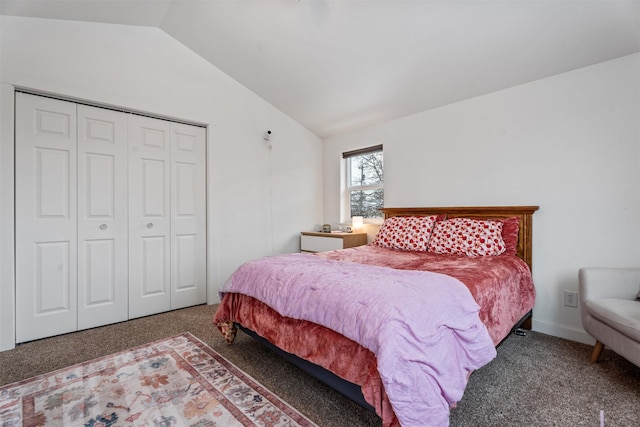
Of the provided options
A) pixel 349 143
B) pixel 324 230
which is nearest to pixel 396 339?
pixel 324 230

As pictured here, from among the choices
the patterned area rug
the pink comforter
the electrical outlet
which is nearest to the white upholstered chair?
the electrical outlet

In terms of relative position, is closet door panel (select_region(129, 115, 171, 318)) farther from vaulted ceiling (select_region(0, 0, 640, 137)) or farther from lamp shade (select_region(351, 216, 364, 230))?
lamp shade (select_region(351, 216, 364, 230))

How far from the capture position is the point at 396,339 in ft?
3.76

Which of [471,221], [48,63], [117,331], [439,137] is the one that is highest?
[48,63]

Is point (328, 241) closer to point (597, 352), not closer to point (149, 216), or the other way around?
point (149, 216)

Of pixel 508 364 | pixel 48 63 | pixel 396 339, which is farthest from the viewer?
pixel 48 63

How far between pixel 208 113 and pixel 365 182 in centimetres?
215

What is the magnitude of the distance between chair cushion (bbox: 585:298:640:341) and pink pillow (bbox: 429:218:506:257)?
676mm

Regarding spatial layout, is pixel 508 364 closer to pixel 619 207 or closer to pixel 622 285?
pixel 622 285

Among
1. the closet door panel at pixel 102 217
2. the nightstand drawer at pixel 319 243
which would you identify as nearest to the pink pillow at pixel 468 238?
the nightstand drawer at pixel 319 243

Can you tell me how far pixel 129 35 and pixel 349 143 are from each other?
2699mm

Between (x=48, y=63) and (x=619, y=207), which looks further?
(x=48, y=63)

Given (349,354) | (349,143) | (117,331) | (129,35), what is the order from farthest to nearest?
1. (349,143)
2. (129,35)
3. (117,331)
4. (349,354)

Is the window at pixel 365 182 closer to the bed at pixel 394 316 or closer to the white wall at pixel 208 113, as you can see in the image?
the white wall at pixel 208 113
